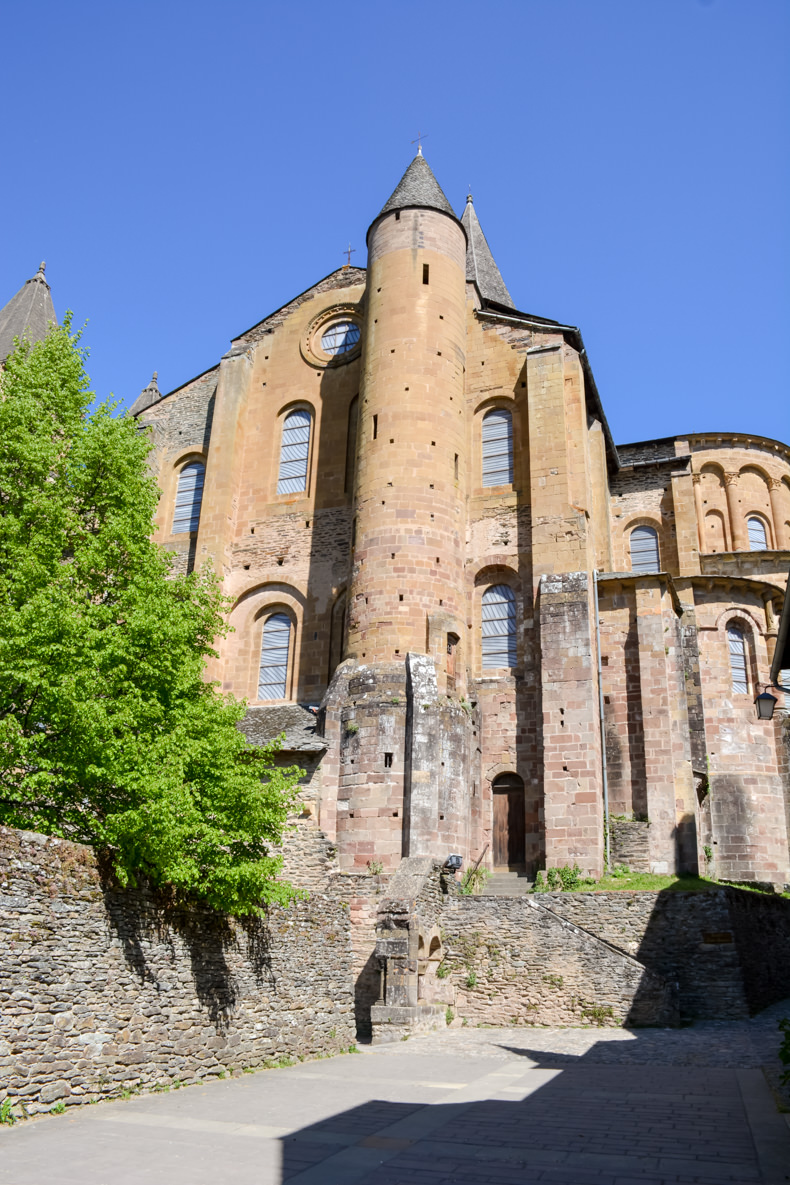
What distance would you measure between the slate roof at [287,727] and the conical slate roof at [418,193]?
50.5 ft

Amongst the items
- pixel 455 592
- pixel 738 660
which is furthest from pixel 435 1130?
pixel 738 660

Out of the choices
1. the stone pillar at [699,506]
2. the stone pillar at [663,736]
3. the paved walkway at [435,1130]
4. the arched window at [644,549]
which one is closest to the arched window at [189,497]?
the stone pillar at [663,736]

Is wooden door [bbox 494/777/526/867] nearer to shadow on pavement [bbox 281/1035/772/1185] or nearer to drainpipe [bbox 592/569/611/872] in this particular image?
drainpipe [bbox 592/569/611/872]

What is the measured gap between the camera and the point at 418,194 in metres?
28.5

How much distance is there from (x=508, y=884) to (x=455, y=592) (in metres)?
7.49

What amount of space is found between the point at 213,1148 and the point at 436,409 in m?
20.6

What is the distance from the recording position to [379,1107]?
32.6 ft

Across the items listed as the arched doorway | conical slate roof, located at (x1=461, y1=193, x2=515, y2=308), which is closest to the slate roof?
the arched doorway

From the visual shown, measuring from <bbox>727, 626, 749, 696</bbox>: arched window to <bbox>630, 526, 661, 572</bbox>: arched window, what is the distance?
4724 millimetres

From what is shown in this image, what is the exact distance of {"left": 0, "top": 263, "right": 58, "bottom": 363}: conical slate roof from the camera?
3164 centimetres

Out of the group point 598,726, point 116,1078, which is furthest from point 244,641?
point 116,1078

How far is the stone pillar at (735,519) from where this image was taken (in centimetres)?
3622

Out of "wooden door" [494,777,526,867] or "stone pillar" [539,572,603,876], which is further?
"wooden door" [494,777,526,867]

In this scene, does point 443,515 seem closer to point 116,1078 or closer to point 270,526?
point 270,526
